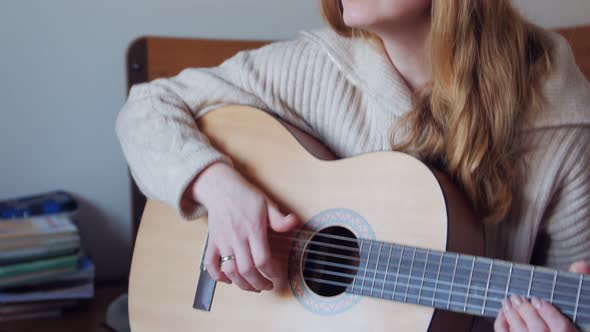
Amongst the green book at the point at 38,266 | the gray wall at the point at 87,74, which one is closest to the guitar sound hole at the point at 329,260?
the green book at the point at 38,266

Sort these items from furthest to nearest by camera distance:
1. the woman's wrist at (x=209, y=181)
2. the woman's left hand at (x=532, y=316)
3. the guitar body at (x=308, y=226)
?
the woman's wrist at (x=209, y=181) → the guitar body at (x=308, y=226) → the woman's left hand at (x=532, y=316)

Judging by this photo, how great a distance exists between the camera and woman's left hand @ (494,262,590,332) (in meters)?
0.69

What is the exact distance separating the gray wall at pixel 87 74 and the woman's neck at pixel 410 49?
26.7 inches

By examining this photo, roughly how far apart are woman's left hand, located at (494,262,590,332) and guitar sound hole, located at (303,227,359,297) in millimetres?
Answer: 225

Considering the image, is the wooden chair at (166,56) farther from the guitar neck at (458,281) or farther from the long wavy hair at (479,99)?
the guitar neck at (458,281)

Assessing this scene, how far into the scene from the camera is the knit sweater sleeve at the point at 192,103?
1.01 m

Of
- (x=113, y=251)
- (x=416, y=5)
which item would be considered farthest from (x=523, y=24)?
(x=113, y=251)

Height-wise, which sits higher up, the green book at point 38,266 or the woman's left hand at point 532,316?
the woman's left hand at point 532,316

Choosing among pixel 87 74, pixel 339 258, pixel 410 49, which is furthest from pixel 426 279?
pixel 87 74

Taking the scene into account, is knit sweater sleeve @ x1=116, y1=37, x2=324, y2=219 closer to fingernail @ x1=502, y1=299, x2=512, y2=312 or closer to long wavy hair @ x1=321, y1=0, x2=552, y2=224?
long wavy hair @ x1=321, y1=0, x2=552, y2=224

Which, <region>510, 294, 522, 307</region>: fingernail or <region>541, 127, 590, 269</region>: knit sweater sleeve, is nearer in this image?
<region>510, 294, 522, 307</region>: fingernail

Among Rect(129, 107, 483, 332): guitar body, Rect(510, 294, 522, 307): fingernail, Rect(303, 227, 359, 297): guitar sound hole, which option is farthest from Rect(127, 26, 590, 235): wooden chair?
Rect(510, 294, 522, 307): fingernail

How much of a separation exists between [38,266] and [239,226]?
2.20ft

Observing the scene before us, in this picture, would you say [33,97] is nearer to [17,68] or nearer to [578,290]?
[17,68]
